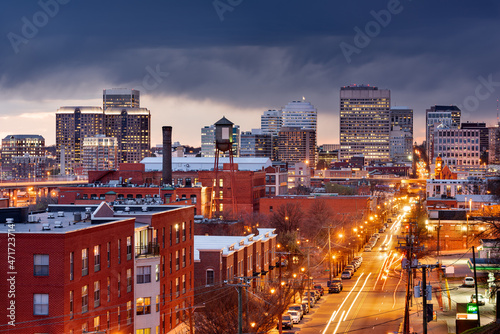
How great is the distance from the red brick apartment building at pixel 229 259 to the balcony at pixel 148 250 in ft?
18.5

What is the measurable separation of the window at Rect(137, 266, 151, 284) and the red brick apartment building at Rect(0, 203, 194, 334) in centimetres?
5

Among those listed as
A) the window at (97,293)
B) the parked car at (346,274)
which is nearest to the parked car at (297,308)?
the window at (97,293)

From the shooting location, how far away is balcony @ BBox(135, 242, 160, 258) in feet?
140

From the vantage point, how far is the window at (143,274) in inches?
1673

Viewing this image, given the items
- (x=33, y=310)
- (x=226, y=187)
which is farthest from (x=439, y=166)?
(x=33, y=310)

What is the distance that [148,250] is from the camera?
43.2m

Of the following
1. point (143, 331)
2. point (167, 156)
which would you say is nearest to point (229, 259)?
point (143, 331)

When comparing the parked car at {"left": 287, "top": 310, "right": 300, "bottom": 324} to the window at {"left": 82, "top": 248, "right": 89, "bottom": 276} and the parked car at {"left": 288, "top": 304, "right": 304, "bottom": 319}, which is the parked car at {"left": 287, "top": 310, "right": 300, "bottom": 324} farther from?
the window at {"left": 82, "top": 248, "right": 89, "bottom": 276}

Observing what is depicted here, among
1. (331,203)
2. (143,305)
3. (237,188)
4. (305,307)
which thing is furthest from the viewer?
(237,188)

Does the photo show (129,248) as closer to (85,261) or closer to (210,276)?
(85,261)

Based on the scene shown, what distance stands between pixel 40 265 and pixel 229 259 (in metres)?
24.1

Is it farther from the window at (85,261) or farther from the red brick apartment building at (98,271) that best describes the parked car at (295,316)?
the window at (85,261)

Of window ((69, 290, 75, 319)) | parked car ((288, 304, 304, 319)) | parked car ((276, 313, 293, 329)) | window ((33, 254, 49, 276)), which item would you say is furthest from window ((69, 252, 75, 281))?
parked car ((288, 304, 304, 319))

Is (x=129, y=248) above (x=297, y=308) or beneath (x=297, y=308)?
above
